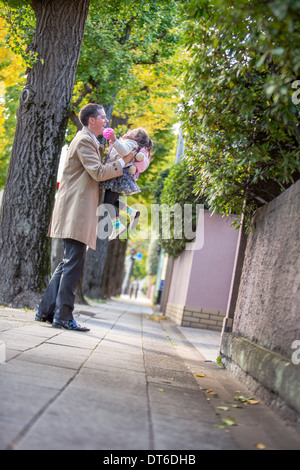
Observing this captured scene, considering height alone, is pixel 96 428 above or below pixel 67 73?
below

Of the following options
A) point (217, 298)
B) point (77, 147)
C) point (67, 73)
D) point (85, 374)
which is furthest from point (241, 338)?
point (217, 298)

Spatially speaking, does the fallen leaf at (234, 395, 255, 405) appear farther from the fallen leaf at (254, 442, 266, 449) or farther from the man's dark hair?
the man's dark hair

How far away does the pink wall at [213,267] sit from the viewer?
12891mm

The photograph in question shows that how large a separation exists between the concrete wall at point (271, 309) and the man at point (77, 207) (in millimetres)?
1630

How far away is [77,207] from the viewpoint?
5461 millimetres

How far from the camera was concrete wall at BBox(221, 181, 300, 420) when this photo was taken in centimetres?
334

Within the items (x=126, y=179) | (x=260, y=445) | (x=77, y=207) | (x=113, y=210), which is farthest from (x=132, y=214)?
(x=260, y=445)

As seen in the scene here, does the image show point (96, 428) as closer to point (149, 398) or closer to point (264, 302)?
point (149, 398)

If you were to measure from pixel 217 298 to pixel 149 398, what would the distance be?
9.99 metres

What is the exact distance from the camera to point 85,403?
2.61 metres

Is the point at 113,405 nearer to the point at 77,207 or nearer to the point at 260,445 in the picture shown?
the point at 260,445

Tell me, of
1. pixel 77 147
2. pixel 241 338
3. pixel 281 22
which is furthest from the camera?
pixel 77 147

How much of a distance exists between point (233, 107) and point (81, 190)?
6.82ft

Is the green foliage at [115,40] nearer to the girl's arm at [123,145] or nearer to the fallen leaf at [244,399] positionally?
the girl's arm at [123,145]
